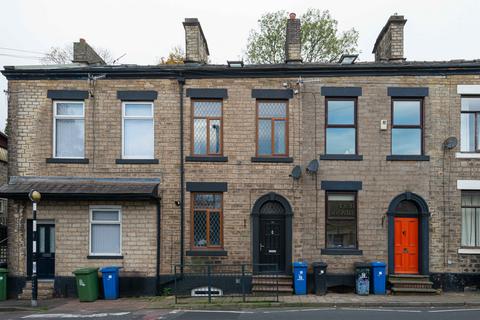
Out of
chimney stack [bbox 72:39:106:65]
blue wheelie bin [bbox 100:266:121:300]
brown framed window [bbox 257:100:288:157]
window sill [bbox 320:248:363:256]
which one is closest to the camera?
blue wheelie bin [bbox 100:266:121:300]

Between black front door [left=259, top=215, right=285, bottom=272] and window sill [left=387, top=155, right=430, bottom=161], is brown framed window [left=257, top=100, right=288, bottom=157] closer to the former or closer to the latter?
black front door [left=259, top=215, right=285, bottom=272]

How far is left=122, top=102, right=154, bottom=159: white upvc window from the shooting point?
15.3 m

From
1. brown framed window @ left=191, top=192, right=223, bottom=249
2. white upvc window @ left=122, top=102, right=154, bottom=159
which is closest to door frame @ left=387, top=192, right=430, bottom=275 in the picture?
brown framed window @ left=191, top=192, right=223, bottom=249

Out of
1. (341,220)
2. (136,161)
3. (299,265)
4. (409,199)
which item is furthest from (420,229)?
(136,161)

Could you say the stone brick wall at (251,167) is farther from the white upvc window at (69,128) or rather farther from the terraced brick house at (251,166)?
the white upvc window at (69,128)

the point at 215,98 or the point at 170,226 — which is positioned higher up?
the point at 215,98

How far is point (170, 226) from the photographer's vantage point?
1494 cm

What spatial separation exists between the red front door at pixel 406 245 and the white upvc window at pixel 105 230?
9.62 meters

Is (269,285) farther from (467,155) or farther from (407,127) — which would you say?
(467,155)

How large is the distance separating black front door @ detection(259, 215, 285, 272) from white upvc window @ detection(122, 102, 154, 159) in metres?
4.87

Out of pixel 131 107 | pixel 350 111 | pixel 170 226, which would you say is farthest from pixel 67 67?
pixel 350 111

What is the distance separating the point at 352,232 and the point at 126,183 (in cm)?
803

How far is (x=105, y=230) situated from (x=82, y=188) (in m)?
1.67

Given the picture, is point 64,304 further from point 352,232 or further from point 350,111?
point 350,111
